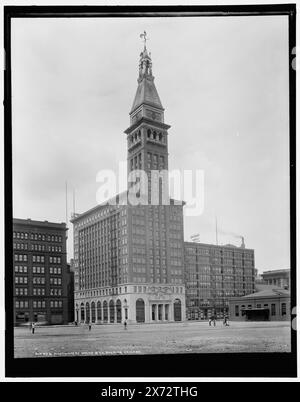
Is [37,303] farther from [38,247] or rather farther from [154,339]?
[154,339]

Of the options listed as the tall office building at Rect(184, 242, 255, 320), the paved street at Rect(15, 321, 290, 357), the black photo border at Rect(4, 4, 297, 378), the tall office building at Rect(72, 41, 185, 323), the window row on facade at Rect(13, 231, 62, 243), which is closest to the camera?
the black photo border at Rect(4, 4, 297, 378)

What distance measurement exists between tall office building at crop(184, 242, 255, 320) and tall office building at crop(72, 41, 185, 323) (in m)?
0.20

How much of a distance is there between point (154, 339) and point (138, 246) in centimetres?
196

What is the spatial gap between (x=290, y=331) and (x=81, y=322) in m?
4.36

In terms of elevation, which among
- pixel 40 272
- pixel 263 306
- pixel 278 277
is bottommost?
pixel 263 306

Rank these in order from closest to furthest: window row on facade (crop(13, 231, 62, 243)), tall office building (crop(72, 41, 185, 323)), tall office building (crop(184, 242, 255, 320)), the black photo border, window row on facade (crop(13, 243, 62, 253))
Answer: the black photo border < window row on facade (crop(13, 231, 62, 243)) < window row on facade (crop(13, 243, 62, 253)) < tall office building (crop(72, 41, 185, 323)) < tall office building (crop(184, 242, 255, 320))

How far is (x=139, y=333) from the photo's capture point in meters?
11.1

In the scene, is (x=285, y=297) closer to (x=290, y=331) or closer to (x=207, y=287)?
(x=290, y=331)

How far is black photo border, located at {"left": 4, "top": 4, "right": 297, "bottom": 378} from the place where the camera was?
10.1m

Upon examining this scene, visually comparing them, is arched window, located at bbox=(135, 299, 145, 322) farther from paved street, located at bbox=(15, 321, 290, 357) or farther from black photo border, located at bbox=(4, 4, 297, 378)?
black photo border, located at bbox=(4, 4, 297, 378)

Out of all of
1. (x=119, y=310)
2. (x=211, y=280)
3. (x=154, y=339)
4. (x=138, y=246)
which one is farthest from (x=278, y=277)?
(x=119, y=310)

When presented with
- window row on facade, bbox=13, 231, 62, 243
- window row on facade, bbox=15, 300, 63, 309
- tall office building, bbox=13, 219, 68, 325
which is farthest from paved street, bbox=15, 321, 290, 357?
window row on facade, bbox=13, 231, 62, 243

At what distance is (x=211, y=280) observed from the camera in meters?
11.6
